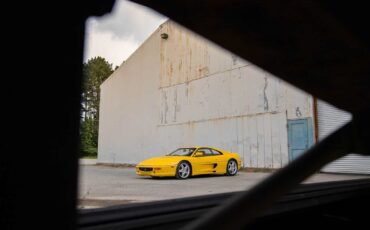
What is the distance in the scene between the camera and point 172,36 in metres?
20.5

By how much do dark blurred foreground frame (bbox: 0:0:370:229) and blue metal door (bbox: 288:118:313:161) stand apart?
1288 cm

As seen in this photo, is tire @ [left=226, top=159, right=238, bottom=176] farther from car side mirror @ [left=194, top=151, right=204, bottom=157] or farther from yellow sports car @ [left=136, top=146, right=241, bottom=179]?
car side mirror @ [left=194, top=151, right=204, bottom=157]

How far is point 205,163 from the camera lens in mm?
11508

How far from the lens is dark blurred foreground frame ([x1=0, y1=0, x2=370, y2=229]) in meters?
0.64

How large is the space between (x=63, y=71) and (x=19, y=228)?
0.96ft

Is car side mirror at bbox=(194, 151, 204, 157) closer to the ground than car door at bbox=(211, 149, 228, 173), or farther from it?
farther from it

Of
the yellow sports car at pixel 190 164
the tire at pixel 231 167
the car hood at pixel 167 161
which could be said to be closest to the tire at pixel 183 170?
the yellow sports car at pixel 190 164

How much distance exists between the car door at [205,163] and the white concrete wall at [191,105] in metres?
3.33

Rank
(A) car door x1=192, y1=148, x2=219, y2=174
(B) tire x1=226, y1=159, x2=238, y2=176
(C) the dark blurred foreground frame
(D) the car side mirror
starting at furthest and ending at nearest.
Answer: (B) tire x1=226, y1=159, x2=238, y2=176 → (D) the car side mirror → (A) car door x1=192, y1=148, x2=219, y2=174 → (C) the dark blurred foreground frame

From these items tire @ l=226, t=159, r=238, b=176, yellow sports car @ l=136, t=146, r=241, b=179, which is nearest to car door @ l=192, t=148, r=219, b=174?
yellow sports car @ l=136, t=146, r=241, b=179

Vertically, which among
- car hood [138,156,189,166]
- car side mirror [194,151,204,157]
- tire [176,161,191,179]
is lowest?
tire [176,161,191,179]

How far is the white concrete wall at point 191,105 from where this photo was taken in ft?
48.9

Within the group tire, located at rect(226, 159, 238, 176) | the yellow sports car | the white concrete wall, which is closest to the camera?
the yellow sports car

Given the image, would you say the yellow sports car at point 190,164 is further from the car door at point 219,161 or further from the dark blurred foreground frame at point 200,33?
the dark blurred foreground frame at point 200,33
